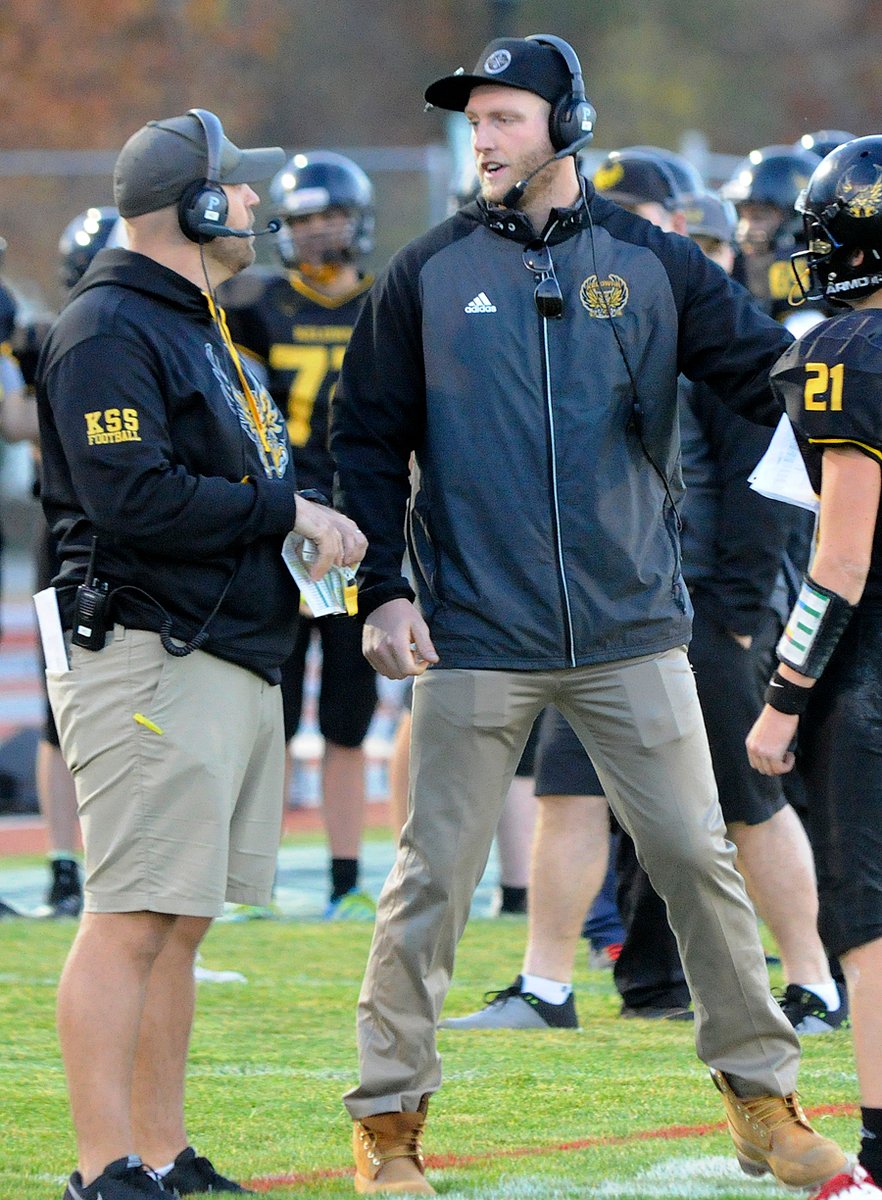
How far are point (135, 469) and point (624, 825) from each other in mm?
1270

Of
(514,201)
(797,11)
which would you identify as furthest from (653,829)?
(797,11)

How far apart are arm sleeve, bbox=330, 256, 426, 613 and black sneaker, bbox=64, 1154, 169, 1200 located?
122 centimetres

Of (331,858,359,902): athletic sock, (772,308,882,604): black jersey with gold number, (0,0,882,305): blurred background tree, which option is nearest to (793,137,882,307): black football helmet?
(772,308,882,604): black jersey with gold number

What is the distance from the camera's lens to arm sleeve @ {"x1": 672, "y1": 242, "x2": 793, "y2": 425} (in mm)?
4551

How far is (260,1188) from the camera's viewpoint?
14.3 ft

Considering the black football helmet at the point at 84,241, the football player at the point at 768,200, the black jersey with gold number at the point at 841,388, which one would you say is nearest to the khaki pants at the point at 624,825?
the black jersey with gold number at the point at 841,388

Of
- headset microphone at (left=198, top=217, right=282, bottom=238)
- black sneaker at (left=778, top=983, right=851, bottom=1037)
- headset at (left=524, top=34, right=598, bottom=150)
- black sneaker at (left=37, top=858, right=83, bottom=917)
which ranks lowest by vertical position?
black sneaker at (left=37, top=858, right=83, bottom=917)

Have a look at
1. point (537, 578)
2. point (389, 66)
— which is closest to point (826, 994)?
point (537, 578)

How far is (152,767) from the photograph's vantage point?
4.13m

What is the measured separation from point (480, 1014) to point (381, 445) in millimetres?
2034

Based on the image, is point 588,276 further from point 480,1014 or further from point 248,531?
point 480,1014

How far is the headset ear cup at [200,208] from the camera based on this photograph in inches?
171

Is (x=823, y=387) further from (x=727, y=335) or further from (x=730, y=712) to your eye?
(x=730, y=712)

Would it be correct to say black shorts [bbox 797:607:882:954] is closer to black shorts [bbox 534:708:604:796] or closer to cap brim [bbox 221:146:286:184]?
cap brim [bbox 221:146:286:184]
